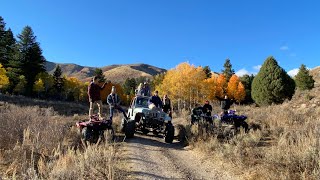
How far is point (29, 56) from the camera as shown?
65.9m

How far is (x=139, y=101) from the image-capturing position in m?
16.7

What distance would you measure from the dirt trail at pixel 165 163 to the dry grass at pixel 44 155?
0.70m

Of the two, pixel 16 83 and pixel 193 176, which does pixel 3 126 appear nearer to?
pixel 193 176

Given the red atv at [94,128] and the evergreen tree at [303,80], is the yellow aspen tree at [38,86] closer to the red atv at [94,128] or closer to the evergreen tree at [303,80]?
the evergreen tree at [303,80]

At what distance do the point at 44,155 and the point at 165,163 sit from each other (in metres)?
3.25

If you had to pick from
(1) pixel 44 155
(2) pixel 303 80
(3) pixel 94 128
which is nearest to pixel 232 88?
(2) pixel 303 80

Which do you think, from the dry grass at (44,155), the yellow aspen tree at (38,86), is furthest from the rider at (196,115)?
the yellow aspen tree at (38,86)

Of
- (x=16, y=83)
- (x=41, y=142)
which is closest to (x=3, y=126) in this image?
(x=41, y=142)

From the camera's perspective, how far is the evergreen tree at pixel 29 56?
6556 cm

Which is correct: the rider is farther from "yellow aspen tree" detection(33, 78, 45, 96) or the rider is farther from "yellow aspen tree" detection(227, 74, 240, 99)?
"yellow aspen tree" detection(33, 78, 45, 96)

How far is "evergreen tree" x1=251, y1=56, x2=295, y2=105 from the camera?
131 feet

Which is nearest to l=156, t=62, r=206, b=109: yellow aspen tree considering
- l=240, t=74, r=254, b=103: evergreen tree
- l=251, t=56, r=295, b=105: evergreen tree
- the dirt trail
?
l=251, t=56, r=295, b=105: evergreen tree

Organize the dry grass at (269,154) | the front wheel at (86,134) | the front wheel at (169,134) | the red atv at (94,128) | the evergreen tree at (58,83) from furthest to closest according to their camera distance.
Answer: the evergreen tree at (58,83) → the front wheel at (169,134) → the red atv at (94,128) → the front wheel at (86,134) → the dry grass at (269,154)

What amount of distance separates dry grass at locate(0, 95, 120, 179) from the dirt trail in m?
0.70
